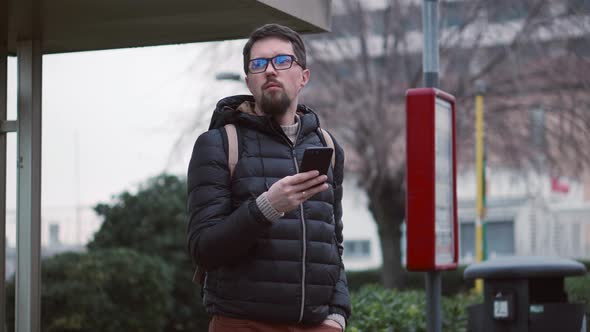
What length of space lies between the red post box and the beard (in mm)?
2673

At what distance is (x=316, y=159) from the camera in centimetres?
324

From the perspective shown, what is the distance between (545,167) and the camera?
21.4 metres

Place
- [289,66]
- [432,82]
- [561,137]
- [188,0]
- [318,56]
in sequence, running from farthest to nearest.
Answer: [318,56] < [561,137] < [432,82] < [188,0] < [289,66]

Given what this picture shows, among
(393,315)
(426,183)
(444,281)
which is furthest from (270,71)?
(444,281)

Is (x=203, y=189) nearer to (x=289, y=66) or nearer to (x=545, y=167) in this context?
(x=289, y=66)

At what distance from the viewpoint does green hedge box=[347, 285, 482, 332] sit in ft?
23.2

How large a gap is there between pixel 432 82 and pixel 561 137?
14.0 metres

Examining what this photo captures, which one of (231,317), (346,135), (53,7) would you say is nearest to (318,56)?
(346,135)

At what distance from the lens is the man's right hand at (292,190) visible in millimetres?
3217

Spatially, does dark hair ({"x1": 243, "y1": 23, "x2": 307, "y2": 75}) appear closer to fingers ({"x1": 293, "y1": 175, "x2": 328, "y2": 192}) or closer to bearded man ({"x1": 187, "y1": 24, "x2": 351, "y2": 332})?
bearded man ({"x1": 187, "y1": 24, "x2": 351, "y2": 332})

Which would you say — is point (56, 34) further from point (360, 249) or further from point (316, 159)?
point (360, 249)

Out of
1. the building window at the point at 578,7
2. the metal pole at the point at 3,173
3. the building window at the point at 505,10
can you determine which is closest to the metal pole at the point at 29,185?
the metal pole at the point at 3,173

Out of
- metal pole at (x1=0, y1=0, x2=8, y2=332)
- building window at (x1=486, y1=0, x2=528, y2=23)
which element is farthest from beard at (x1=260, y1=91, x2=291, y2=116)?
building window at (x1=486, y1=0, x2=528, y2=23)

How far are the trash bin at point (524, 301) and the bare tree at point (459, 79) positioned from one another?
13.0 m
